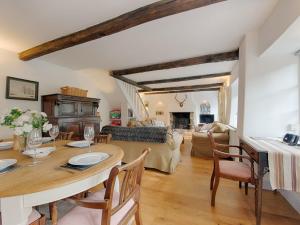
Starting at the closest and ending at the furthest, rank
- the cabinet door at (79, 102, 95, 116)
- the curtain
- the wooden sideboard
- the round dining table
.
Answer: the round dining table < the wooden sideboard < the cabinet door at (79, 102, 95, 116) < the curtain

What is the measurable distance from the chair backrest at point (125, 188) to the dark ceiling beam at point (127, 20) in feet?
5.17

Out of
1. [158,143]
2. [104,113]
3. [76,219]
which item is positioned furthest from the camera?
[104,113]

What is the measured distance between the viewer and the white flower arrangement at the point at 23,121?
1218mm

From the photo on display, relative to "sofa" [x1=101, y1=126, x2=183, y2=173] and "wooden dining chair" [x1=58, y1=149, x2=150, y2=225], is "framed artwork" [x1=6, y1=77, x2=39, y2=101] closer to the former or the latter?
"sofa" [x1=101, y1=126, x2=183, y2=173]

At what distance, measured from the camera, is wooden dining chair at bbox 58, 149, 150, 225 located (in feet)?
2.92

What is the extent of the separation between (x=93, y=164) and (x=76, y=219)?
331mm

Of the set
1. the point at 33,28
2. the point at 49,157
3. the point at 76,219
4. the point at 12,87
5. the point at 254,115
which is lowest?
the point at 76,219

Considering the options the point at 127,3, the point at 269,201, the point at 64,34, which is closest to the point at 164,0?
the point at 127,3

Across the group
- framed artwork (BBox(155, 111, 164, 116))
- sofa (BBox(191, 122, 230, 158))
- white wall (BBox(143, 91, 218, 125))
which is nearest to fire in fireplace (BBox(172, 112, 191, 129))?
white wall (BBox(143, 91, 218, 125))

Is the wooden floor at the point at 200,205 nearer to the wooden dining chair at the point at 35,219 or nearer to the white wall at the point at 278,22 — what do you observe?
the wooden dining chair at the point at 35,219

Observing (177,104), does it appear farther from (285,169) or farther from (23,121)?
(23,121)

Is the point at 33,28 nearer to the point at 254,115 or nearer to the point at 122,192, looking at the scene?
the point at 122,192

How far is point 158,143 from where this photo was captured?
3.04 meters

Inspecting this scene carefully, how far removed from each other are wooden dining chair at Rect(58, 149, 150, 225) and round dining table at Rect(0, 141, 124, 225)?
124mm
